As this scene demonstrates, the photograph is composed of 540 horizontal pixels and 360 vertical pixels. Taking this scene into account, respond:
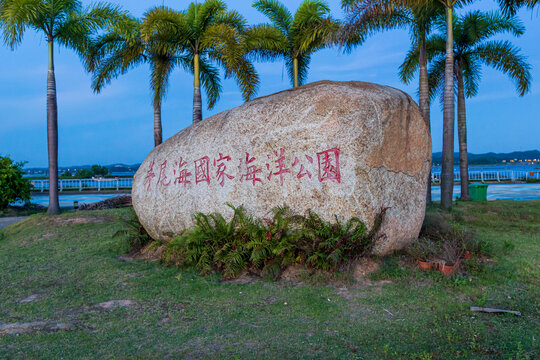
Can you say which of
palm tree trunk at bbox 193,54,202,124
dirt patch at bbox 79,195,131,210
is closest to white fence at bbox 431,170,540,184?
palm tree trunk at bbox 193,54,202,124

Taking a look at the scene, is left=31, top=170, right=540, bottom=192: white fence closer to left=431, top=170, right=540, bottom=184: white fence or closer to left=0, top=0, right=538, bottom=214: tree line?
left=431, top=170, right=540, bottom=184: white fence

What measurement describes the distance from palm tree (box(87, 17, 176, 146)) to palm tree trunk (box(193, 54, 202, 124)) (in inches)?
61.1

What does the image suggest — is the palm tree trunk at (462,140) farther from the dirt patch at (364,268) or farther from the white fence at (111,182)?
the white fence at (111,182)

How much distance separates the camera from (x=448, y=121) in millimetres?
12109

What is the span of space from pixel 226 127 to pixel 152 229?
2.44 metres

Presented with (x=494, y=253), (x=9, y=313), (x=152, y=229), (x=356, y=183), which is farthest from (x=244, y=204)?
(x=494, y=253)

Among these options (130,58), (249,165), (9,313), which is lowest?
(9,313)

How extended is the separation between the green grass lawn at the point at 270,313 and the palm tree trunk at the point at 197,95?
8375mm

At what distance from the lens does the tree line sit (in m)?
12.3

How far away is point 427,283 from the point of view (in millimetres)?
5297

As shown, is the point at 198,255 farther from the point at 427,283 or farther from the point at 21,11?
the point at 21,11

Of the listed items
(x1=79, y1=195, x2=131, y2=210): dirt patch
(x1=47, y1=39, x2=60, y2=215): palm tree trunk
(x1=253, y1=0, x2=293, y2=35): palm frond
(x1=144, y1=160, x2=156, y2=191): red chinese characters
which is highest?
(x1=253, y1=0, x2=293, y2=35): palm frond

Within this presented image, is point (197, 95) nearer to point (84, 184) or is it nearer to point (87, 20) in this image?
point (87, 20)

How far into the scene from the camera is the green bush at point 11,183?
49.3ft
